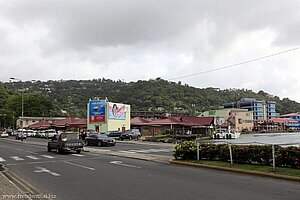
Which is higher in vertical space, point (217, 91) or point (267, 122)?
point (217, 91)

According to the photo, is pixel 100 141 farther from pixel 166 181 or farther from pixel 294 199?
pixel 294 199

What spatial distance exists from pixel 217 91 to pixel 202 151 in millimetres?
110906

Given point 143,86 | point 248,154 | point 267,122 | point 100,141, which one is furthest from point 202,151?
point 267,122

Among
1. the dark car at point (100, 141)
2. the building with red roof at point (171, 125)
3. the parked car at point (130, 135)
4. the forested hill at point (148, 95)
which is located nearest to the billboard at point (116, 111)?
the building with red roof at point (171, 125)

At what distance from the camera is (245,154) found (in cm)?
1661

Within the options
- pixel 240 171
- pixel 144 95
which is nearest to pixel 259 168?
pixel 240 171

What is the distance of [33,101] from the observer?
120438mm

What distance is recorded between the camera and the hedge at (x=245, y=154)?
580 inches

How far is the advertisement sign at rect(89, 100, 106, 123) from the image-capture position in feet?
216

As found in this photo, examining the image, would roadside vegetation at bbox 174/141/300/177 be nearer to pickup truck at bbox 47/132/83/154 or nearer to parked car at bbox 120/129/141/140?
pickup truck at bbox 47/132/83/154

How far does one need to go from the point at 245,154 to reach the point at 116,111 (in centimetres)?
5180

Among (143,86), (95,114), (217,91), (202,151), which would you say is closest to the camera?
(202,151)

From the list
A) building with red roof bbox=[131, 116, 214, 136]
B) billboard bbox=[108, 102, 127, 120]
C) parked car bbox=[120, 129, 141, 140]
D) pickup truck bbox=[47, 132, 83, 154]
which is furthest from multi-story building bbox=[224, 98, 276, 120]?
pickup truck bbox=[47, 132, 83, 154]

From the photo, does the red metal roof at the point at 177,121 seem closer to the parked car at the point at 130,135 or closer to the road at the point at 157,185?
the parked car at the point at 130,135
